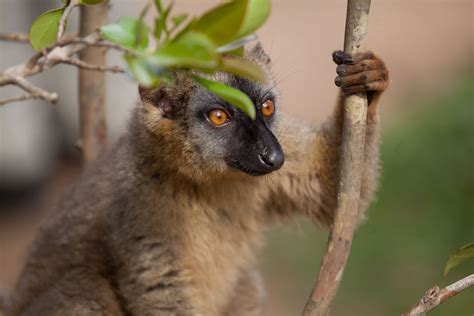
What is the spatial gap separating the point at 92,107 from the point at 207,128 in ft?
7.23

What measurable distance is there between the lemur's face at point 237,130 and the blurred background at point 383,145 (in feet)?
16.9

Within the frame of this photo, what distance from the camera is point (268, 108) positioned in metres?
5.07

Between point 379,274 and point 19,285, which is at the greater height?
point 19,285

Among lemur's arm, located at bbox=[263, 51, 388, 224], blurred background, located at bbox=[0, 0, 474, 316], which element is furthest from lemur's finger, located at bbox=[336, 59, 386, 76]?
blurred background, located at bbox=[0, 0, 474, 316]

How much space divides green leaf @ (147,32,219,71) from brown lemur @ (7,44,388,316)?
2333 mm

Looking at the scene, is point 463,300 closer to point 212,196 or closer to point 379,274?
point 379,274

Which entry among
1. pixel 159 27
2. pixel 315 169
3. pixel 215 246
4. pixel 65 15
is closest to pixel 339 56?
pixel 315 169

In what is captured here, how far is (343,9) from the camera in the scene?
16422 mm

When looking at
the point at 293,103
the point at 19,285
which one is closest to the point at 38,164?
the point at 293,103

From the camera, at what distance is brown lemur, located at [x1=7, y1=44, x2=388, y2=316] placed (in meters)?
4.95

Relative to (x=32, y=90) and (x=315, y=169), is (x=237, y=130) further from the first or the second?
(x=32, y=90)

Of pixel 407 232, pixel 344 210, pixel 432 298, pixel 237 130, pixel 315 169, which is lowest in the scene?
pixel 407 232

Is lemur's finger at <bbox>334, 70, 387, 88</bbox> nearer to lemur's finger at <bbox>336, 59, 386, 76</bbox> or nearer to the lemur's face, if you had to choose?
lemur's finger at <bbox>336, 59, 386, 76</bbox>

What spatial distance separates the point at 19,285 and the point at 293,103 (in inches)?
339
